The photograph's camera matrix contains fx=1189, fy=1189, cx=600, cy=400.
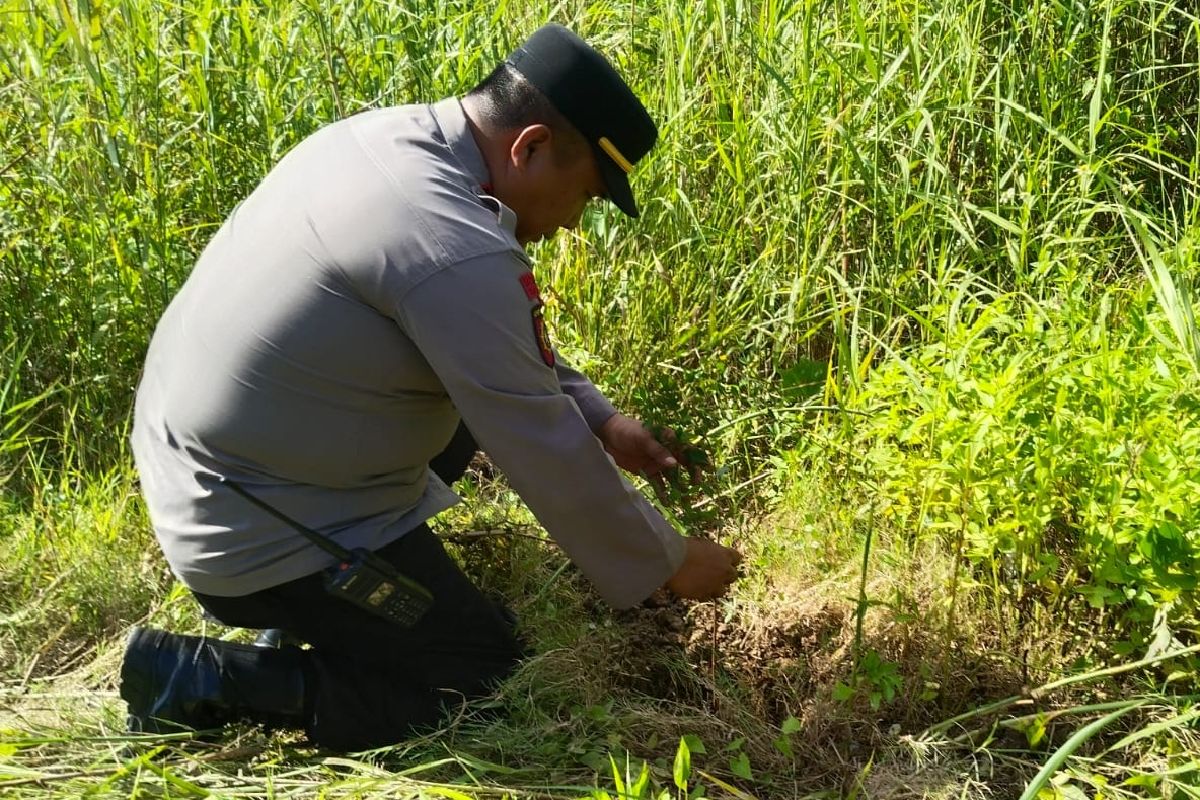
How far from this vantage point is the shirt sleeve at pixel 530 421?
6.82 ft

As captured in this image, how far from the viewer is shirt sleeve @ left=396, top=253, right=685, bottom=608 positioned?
208cm

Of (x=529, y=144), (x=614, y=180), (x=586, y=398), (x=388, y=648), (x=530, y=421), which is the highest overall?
(x=529, y=144)

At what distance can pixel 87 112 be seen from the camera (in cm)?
323

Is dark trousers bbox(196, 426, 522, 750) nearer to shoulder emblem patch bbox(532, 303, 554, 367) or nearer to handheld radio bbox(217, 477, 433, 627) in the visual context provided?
handheld radio bbox(217, 477, 433, 627)

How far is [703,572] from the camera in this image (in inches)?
93.0

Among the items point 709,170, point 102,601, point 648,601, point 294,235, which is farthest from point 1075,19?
point 102,601

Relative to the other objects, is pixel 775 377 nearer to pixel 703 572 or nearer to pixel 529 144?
pixel 703 572

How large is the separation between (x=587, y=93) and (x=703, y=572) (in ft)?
3.12

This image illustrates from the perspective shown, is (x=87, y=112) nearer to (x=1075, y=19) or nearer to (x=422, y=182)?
(x=422, y=182)

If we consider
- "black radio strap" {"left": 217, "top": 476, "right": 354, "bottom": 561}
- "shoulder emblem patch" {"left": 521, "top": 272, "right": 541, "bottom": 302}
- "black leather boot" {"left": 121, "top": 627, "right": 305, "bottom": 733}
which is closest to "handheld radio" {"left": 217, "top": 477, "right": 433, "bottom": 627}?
"black radio strap" {"left": 217, "top": 476, "right": 354, "bottom": 561}

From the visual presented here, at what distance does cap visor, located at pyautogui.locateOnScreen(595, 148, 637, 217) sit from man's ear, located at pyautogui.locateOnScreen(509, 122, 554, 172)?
103 mm

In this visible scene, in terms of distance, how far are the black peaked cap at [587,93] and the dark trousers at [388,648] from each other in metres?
0.90

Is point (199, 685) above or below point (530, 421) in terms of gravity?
below

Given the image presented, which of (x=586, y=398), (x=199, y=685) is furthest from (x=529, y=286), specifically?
(x=199, y=685)
